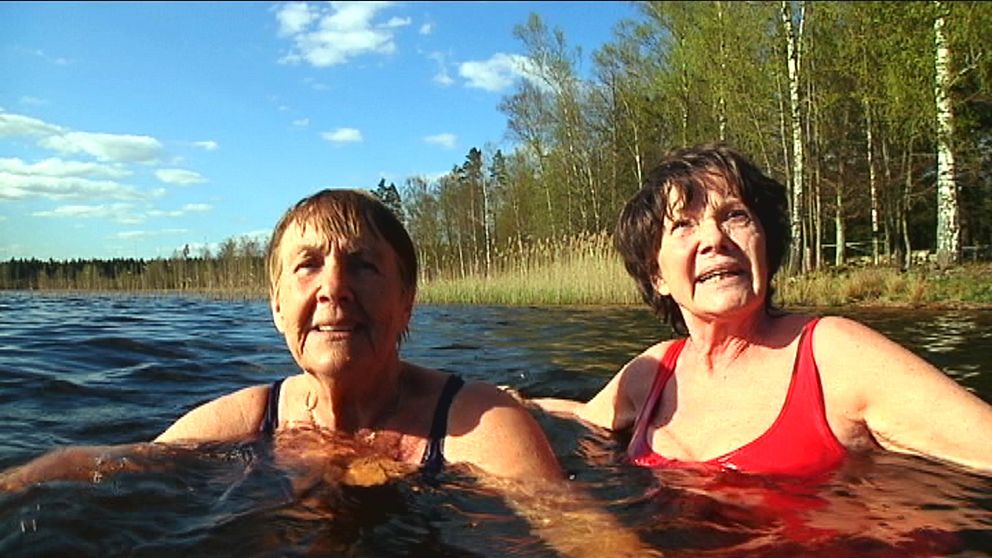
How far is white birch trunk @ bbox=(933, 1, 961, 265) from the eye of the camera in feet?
52.3

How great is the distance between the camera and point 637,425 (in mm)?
3299

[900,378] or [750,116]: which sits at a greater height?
[750,116]

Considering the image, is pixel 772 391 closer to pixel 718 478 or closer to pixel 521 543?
pixel 718 478

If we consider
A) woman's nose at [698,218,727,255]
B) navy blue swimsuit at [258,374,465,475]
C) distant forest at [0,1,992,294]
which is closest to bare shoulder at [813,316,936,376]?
woman's nose at [698,218,727,255]

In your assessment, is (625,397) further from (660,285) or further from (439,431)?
(439,431)

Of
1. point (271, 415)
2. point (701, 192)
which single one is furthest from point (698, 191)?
point (271, 415)

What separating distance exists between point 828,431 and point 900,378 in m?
0.30

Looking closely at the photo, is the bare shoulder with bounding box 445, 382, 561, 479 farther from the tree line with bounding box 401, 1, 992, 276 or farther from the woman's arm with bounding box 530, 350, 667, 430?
the tree line with bounding box 401, 1, 992, 276

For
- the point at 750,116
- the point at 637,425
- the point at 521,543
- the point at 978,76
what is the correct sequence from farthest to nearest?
the point at 750,116 → the point at 978,76 → the point at 637,425 → the point at 521,543

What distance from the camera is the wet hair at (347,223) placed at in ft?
8.53

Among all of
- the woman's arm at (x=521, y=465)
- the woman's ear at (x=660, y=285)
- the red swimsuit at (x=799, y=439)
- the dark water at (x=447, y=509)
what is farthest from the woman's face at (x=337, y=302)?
the red swimsuit at (x=799, y=439)

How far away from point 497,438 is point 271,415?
101cm

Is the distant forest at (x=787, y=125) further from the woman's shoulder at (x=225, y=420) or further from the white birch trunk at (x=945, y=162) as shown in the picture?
the woman's shoulder at (x=225, y=420)

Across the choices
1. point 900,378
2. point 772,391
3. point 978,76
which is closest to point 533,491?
point 772,391
